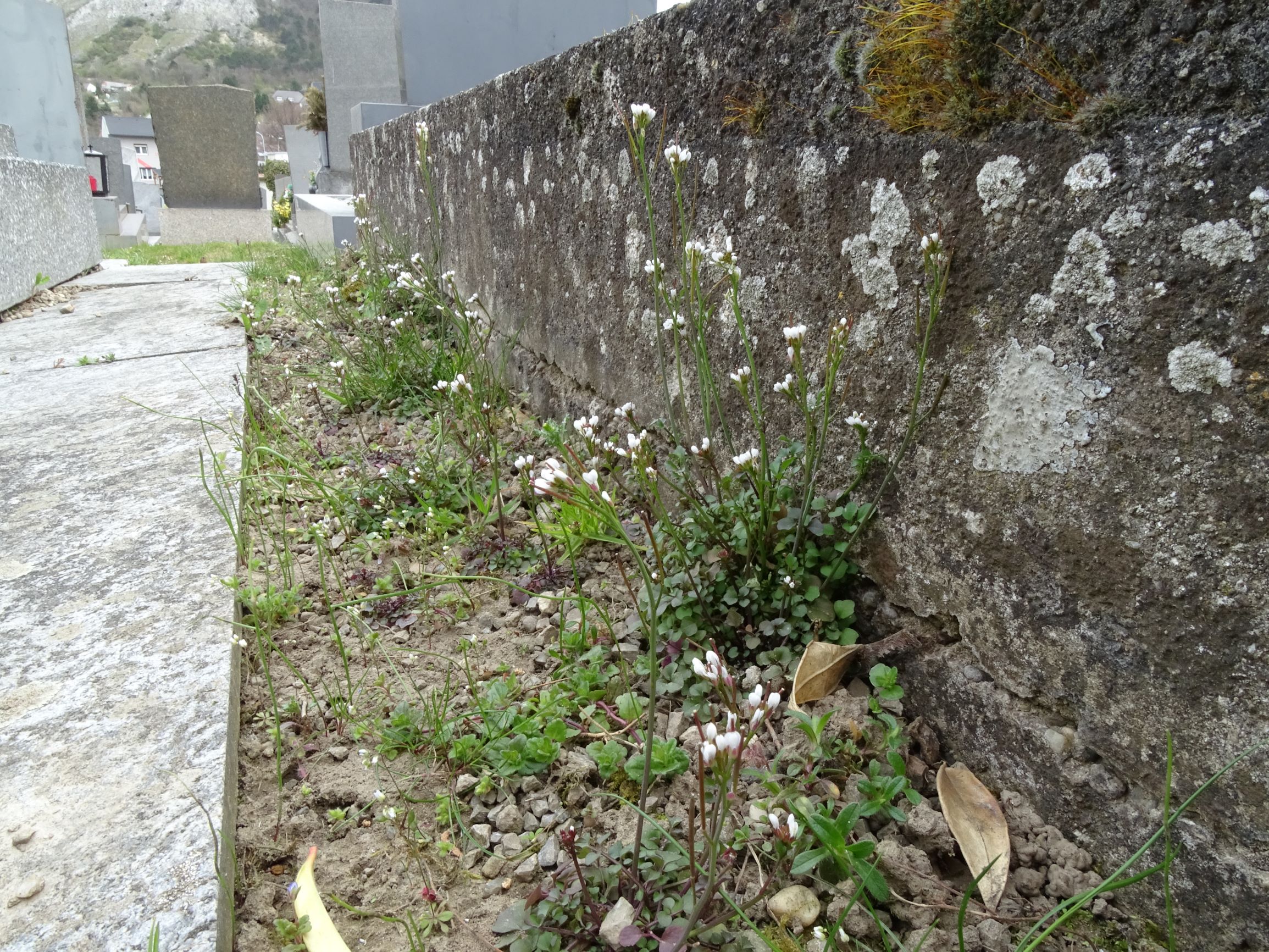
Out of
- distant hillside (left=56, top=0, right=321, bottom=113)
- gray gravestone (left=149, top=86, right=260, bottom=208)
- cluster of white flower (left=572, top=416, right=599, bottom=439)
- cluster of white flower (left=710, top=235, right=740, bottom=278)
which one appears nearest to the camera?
cluster of white flower (left=710, top=235, right=740, bottom=278)

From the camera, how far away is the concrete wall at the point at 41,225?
15.5 feet

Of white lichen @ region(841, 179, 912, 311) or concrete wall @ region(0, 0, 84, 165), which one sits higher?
concrete wall @ region(0, 0, 84, 165)

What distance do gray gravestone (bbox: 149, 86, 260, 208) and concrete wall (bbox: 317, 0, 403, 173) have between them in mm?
2665

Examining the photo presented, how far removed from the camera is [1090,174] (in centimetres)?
104

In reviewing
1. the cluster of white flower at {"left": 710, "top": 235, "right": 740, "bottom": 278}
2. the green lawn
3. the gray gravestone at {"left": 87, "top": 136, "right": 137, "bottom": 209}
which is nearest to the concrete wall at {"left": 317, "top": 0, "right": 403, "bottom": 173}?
the green lawn

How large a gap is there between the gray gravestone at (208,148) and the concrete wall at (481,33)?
5903 millimetres

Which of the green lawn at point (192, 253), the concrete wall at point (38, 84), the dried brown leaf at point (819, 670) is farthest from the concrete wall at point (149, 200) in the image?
the dried brown leaf at point (819, 670)

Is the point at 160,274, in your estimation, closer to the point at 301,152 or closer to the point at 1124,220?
the point at 1124,220

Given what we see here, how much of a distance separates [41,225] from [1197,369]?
6.59 m

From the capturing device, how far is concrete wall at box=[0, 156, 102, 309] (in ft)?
15.5

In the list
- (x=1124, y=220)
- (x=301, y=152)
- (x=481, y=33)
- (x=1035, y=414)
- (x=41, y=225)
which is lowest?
(x=1035, y=414)

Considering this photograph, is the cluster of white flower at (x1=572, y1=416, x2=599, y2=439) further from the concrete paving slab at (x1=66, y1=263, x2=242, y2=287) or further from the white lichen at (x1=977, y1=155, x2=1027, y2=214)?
the concrete paving slab at (x1=66, y1=263, x2=242, y2=287)

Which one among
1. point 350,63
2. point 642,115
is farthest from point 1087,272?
point 350,63

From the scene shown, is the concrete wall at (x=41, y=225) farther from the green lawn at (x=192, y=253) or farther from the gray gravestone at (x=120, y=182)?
the gray gravestone at (x=120, y=182)
